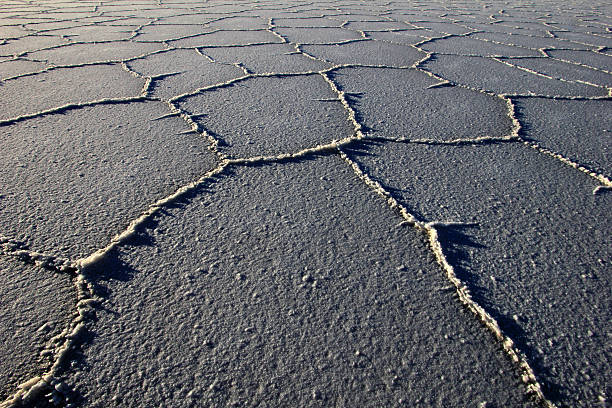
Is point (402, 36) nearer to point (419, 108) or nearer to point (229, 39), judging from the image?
point (229, 39)

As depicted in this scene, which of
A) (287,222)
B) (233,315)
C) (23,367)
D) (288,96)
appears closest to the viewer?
(23,367)

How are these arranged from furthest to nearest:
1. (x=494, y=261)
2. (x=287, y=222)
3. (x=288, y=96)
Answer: (x=288, y=96) → (x=287, y=222) → (x=494, y=261)

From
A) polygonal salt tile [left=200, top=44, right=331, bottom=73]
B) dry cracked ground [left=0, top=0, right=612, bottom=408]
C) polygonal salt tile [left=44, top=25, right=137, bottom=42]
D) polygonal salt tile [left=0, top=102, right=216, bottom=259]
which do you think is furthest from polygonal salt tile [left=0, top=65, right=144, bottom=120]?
polygonal salt tile [left=44, top=25, right=137, bottom=42]

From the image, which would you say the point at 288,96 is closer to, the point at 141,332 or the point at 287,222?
the point at 287,222

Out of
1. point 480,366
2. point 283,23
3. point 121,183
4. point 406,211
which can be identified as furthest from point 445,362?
point 283,23

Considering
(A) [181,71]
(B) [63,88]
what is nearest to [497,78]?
(A) [181,71]

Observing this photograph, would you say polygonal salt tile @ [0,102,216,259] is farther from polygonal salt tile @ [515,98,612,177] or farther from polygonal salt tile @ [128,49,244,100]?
polygonal salt tile @ [515,98,612,177]
